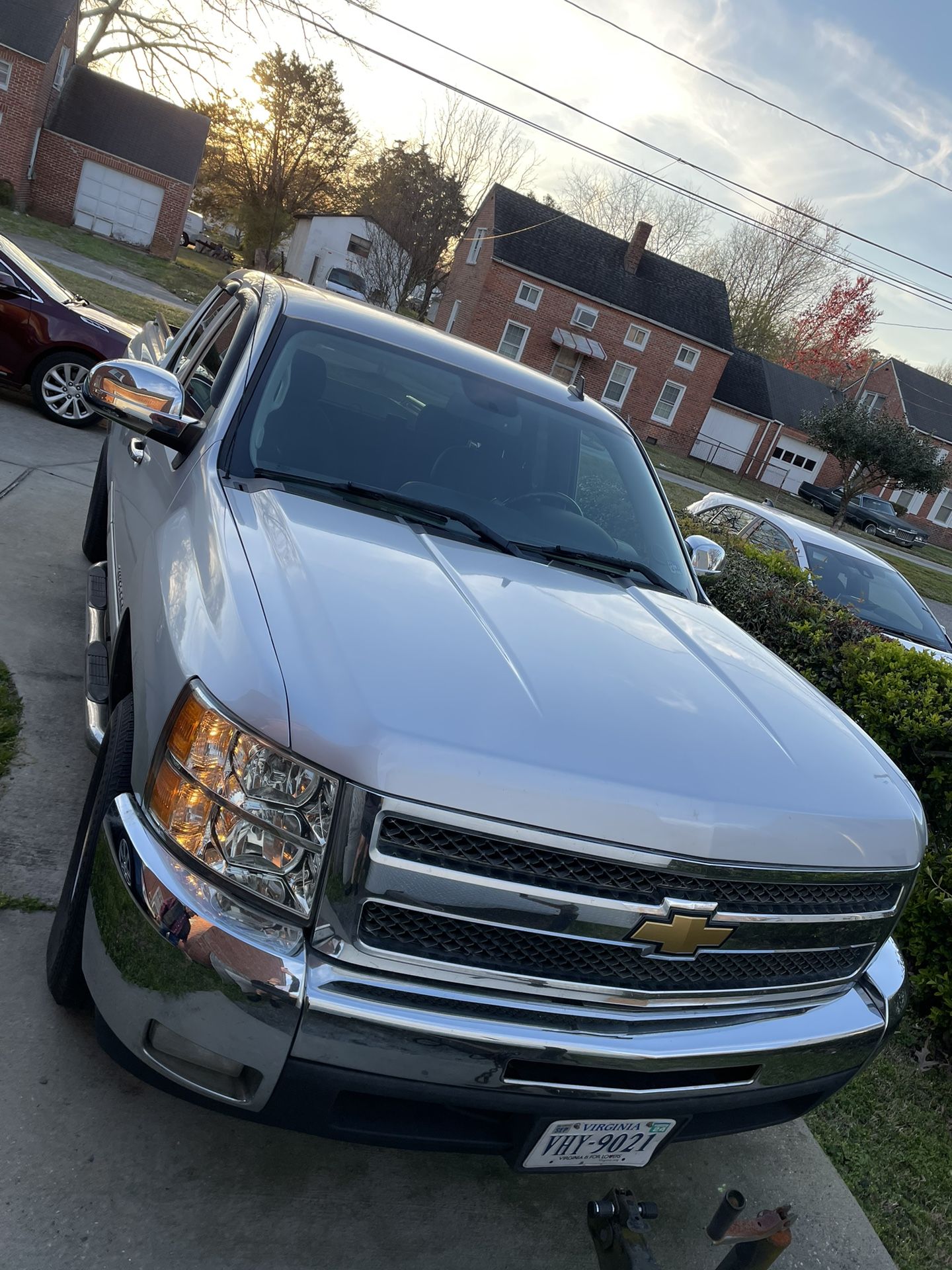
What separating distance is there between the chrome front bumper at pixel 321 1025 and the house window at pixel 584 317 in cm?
4084

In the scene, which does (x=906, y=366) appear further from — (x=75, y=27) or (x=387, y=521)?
(x=387, y=521)

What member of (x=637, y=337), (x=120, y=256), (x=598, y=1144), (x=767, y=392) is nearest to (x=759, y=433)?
(x=767, y=392)

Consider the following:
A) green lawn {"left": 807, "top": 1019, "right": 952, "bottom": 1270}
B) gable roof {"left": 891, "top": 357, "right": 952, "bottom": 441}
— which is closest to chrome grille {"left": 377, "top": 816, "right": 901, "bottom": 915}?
green lawn {"left": 807, "top": 1019, "right": 952, "bottom": 1270}

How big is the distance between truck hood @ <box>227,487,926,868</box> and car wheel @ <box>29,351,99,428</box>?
22.9 ft

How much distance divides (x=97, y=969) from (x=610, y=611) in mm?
1654

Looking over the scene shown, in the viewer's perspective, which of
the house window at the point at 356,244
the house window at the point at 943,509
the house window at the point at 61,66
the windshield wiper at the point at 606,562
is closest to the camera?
the windshield wiper at the point at 606,562

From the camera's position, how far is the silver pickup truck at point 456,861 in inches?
72.7

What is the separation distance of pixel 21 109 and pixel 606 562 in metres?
38.0

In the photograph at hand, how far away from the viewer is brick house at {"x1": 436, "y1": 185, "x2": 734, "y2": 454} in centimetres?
3938

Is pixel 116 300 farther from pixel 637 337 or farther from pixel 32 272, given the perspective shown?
pixel 637 337

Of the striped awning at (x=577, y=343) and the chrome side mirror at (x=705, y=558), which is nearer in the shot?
the chrome side mirror at (x=705, y=558)

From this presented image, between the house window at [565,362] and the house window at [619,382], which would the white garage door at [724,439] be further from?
the house window at [565,362]

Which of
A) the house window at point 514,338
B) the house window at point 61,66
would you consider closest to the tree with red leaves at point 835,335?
the house window at point 514,338

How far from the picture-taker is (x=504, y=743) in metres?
1.91
